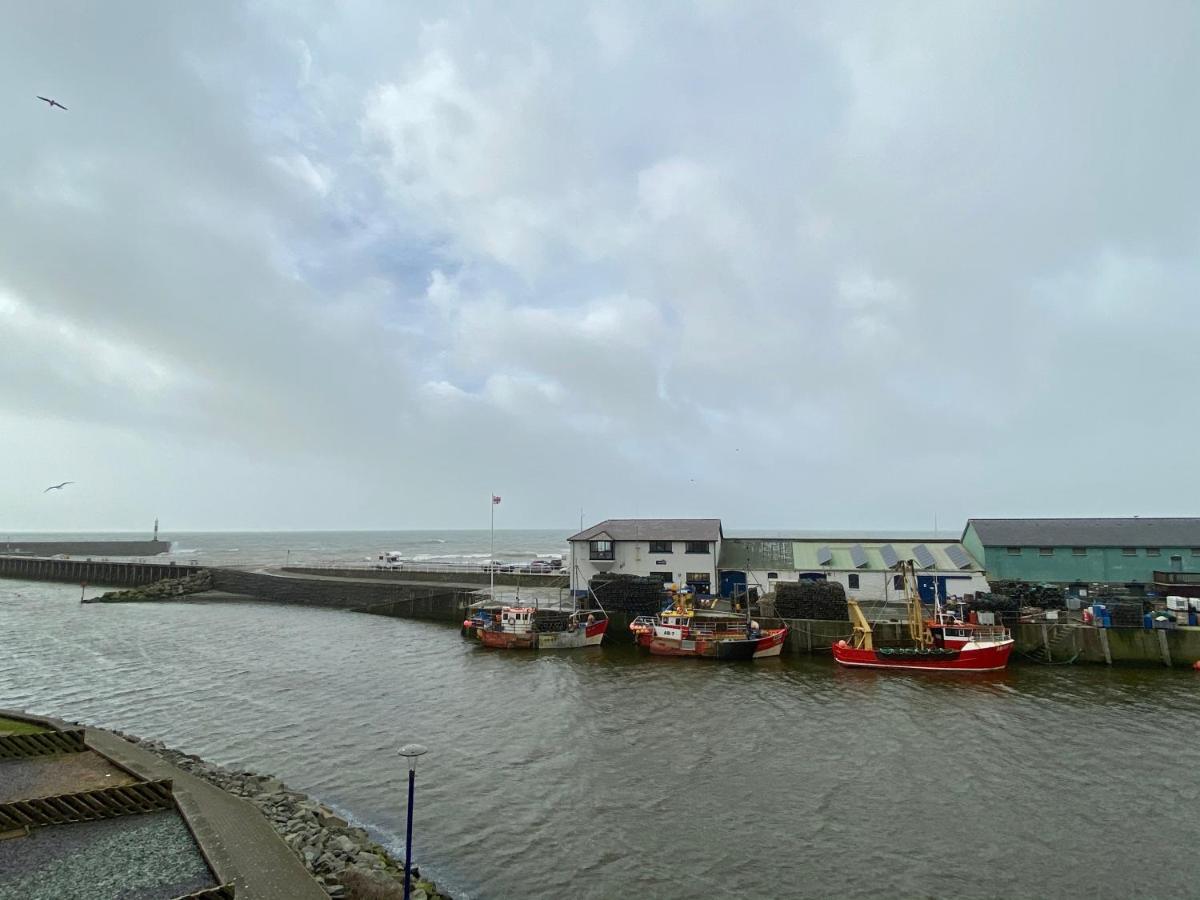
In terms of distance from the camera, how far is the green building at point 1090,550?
4819 centimetres

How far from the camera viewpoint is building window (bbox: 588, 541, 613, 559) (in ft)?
178

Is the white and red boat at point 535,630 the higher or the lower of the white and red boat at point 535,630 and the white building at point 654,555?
the lower

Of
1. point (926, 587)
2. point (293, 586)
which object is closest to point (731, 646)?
point (926, 587)

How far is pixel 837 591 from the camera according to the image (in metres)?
44.1

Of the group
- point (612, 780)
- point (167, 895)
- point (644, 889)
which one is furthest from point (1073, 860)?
point (167, 895)

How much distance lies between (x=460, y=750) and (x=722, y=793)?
10311mm

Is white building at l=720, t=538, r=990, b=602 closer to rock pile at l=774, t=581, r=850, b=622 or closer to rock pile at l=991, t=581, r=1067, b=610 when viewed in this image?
rock pile at l=991, t=581, r=1067, b=610

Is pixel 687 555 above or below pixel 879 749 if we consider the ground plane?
above

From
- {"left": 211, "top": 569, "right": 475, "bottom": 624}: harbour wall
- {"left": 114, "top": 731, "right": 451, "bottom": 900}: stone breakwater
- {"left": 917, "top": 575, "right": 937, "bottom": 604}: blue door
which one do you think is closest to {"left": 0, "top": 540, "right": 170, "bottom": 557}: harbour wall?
{"left": 211, "top": 569, "right": 475, "bottom": 624}: harbour wall

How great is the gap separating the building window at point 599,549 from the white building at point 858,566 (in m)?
10.2

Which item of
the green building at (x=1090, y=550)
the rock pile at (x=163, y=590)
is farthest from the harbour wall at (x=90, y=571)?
the green building at (x=1090, y=550)

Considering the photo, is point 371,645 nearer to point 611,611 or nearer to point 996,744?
point 611,611

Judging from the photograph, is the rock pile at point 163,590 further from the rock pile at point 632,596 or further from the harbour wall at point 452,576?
the rock pile at point 632,596

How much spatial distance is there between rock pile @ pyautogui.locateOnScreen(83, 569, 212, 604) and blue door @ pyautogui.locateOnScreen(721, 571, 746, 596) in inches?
2615
